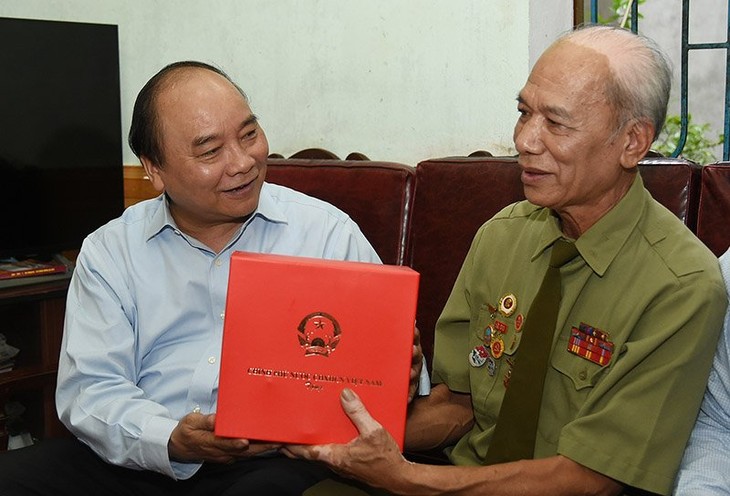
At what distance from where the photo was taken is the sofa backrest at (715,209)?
65.9 inches

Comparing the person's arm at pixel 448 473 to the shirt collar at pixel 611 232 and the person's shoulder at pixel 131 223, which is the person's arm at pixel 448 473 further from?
the person's shoulder at pixel 131 223

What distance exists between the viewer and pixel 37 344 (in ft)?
9.80

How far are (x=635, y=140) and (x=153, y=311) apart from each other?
3.15ft

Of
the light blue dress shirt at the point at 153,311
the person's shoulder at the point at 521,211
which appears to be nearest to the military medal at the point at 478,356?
the person's shoulder at the point at 521,211

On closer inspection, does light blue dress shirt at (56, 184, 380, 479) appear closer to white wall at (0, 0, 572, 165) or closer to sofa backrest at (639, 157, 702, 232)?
sofa backrest at (639, 157, 702, 232)

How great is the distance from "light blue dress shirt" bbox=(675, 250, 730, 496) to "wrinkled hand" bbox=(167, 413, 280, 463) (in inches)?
25.2

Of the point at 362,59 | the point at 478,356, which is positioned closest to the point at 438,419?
the point at 478,356

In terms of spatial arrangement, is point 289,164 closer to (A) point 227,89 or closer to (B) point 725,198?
(A) point 227,89

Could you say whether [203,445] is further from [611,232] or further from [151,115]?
[611,232]

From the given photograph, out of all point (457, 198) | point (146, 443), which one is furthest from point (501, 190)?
point (146, 443)

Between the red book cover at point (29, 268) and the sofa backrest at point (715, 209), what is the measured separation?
2.18 meters

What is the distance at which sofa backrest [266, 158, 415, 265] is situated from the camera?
6.59 ft

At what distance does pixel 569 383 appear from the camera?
1.38 metres

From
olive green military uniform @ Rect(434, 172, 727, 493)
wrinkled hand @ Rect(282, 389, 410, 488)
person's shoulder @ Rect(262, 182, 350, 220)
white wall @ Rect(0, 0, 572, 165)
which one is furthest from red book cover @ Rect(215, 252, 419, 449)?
white wall @ Rect(0, 0, 572, 165)
